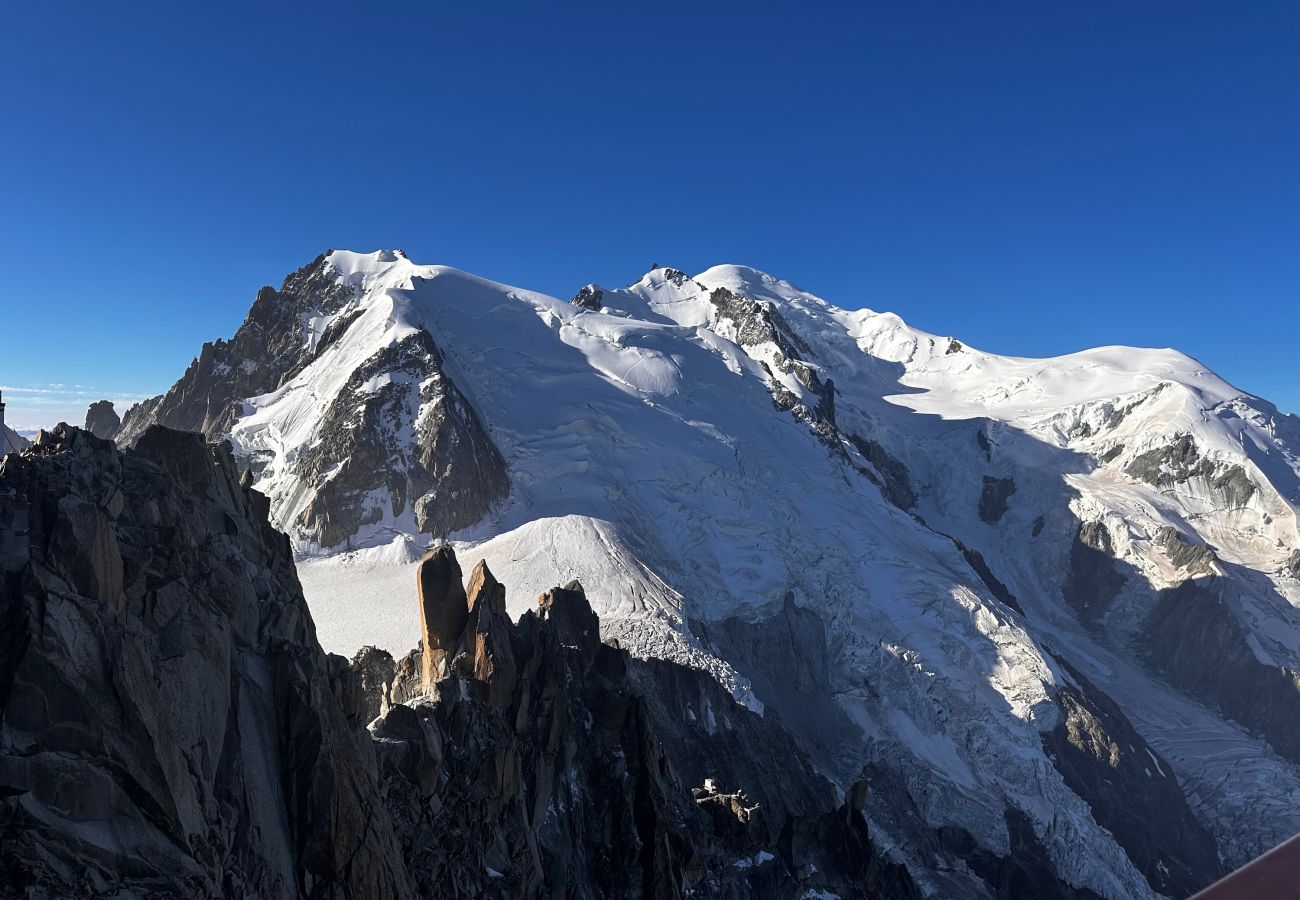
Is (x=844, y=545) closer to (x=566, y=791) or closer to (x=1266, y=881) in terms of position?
(x=566, y=791)

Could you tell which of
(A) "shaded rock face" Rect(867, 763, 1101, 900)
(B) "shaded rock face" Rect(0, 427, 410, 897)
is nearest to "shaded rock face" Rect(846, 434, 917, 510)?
(A) "shaded rock face" Rect(867, 763, 1101, 900)

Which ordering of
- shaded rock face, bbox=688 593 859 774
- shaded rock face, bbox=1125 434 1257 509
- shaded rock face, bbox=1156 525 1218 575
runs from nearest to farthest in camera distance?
shaded rock face, bbox=688 593 859 774, shaded rock face, bbox=1156 525 1218 575, shaded rock face, bbox=1125 434 1257 509

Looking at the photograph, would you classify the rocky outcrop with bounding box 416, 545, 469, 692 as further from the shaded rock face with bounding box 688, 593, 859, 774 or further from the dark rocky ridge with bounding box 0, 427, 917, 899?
the shaded rock face with bounding box 688, 593, 859, 774

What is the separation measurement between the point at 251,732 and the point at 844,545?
83365mm

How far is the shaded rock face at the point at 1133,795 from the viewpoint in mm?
74812

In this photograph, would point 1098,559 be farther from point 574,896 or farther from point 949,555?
point 574,896

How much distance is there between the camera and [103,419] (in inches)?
4788

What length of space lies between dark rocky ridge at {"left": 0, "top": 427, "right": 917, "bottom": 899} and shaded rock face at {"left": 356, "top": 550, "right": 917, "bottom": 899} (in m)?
0.11

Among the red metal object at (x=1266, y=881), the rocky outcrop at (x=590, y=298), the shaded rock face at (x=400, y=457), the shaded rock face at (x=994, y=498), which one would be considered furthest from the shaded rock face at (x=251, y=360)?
the red metal object at (x=1266, y=881)

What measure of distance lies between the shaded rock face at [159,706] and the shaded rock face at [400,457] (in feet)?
204

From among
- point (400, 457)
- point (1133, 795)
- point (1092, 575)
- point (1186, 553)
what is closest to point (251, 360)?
point (400, 457)

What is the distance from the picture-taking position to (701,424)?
380ft

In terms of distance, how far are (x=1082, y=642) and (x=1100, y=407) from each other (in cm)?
5860

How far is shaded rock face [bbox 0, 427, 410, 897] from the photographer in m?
14.5
